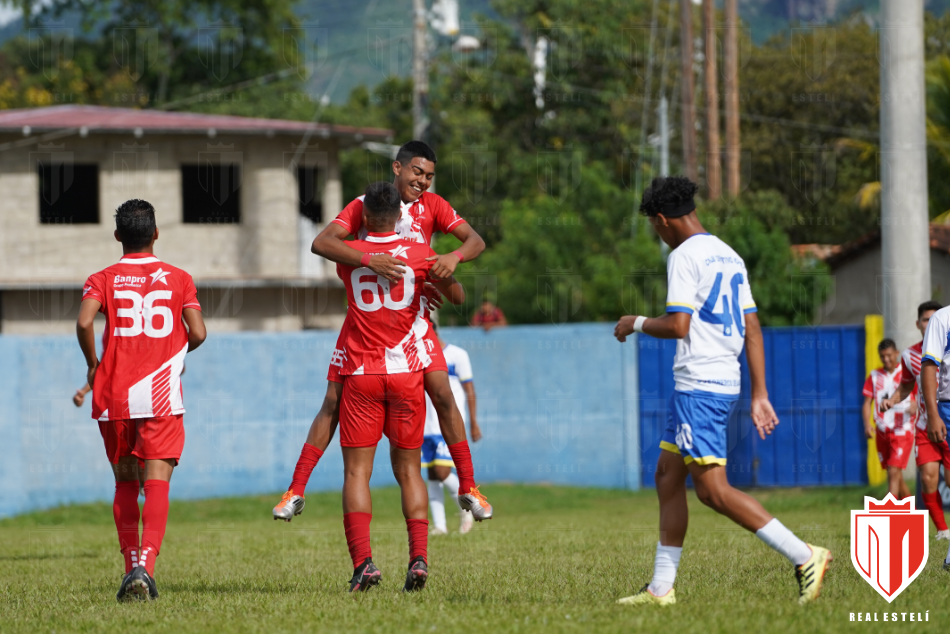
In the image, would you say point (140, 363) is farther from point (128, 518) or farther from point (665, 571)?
point (665, 571)

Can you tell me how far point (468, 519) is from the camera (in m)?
12.3

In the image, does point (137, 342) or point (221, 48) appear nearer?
point (137, 342)

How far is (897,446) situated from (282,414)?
29.5 feet

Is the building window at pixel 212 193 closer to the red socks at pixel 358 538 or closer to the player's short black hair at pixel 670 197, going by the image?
the red socks at pixel 358 538

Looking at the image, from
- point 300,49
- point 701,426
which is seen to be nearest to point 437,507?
point 701,426

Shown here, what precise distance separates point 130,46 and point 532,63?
15183 mm

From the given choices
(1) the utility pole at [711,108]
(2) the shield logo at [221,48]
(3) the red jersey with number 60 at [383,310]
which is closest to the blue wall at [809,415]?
(1) the utility pole at [711,108]

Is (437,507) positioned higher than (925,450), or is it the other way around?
(925,450)

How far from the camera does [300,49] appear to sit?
46.3 m

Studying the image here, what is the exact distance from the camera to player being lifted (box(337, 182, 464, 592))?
689 cm

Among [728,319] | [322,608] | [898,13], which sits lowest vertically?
[322,608]

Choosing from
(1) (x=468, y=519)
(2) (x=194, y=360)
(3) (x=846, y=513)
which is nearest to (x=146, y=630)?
(1) (x=468, y=519)

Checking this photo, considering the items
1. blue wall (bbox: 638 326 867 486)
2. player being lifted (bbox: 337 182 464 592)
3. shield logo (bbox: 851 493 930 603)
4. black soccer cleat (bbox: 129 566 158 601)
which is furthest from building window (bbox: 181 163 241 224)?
shield logo (bbox: 851 493 930 603)

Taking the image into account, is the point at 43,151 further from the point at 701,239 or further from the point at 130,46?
the point at 701,239
